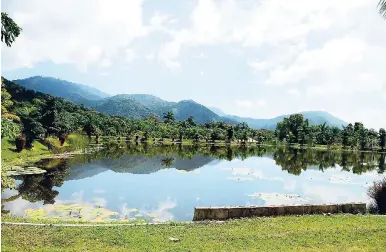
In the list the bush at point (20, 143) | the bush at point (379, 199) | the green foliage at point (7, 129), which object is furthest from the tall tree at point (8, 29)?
the bush at point (20, 143)

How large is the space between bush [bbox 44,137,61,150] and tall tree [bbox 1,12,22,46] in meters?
50.8

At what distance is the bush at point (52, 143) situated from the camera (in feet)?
195

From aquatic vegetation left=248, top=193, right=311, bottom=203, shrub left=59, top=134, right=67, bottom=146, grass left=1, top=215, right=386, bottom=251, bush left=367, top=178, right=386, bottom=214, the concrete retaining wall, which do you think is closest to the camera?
grass left=1, top=215, right=386, bottom=251

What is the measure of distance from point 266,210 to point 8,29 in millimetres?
14092

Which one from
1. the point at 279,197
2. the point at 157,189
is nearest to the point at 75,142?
the point at 157,189

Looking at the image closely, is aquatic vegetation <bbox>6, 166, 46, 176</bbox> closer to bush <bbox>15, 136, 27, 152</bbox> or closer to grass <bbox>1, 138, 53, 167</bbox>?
grass <bbox>1, 138, 53, 167</bbox>

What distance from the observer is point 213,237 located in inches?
564

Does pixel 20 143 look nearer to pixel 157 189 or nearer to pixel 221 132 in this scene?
pixel 157 189

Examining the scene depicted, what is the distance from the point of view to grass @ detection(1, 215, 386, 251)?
1288 cm

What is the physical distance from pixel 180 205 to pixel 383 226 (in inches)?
538

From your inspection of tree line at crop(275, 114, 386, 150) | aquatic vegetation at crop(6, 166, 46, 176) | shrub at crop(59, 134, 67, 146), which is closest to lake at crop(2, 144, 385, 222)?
A: aquatic vegetation at crop(6, 166, 46, 176)

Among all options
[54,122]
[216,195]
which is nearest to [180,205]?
[216,195]

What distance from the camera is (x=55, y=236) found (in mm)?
13867

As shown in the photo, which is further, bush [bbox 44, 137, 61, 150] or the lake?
bush [bbox 44, 137, 61, 150]
